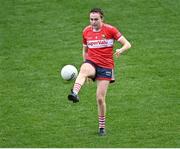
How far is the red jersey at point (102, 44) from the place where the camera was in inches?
520

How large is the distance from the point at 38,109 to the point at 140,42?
6.84 metres

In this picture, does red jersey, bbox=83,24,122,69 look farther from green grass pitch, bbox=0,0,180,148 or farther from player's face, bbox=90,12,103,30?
green grass pitch, bbox=0,0,180,148

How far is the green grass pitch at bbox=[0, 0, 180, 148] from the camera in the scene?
13641 millimetres

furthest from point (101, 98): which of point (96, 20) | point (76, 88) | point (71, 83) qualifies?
point (71, 83)

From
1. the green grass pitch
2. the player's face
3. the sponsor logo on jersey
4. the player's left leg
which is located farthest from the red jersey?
the green grass pitch

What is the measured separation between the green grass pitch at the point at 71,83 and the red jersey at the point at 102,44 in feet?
5.14

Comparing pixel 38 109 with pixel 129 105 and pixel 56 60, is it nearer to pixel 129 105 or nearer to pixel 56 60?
pixel 129 105

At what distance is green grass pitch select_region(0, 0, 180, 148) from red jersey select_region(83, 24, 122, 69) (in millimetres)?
1567

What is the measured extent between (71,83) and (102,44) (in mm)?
4784

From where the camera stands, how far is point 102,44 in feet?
43.4

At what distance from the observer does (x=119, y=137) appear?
526 inches

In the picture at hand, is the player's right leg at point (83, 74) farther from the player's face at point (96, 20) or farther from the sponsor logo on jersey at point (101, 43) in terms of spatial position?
the player's face at point (96, 20)

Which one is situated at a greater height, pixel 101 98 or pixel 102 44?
pixel 102 44

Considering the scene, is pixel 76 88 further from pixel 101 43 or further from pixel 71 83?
pixel 71 83
